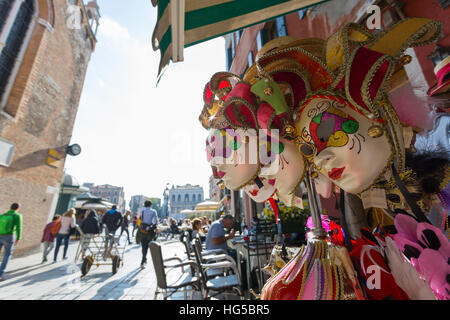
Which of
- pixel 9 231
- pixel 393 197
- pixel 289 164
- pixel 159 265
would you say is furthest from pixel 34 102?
pixel 393 197

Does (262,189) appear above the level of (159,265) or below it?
above

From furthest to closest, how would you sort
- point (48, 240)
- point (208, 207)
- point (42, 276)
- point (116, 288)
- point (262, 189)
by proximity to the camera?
point (208, 207)
point (48, 240)
point (42, 276)
point (116, 288)
point (262, 189)

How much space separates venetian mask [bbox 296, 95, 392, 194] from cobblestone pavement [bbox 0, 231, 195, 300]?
424 centimetres

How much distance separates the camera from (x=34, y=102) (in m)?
8.05

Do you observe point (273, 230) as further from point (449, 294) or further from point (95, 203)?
point (95, 203)

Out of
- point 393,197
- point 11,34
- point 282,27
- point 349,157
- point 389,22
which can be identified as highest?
point 11,34

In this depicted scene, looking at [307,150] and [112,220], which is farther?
[112,220]

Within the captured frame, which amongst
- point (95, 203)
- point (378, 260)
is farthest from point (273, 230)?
point (95, 203)

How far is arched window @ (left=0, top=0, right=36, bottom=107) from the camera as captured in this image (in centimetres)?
706

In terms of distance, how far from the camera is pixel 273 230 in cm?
320

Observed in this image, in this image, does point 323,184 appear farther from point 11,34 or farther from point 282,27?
point 11,34

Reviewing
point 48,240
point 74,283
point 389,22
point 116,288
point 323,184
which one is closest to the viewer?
point 323,184

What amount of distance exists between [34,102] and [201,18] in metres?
10.4

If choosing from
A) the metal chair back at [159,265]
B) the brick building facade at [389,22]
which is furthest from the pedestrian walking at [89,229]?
the brick building facade at [389,22]
